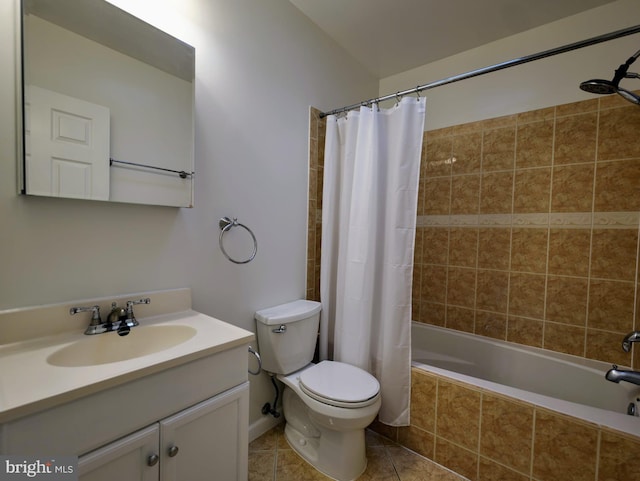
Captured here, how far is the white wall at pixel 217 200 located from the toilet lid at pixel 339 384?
14.9 inches

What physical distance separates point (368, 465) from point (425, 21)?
105 inches

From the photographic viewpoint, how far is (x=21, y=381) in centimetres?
69

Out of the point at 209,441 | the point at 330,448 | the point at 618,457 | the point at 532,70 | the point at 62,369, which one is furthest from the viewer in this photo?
the point at 532,70

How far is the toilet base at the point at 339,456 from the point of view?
138 cm

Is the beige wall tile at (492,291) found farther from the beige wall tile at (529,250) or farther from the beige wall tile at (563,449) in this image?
the beige wall tile at (563,449)

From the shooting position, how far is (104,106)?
1.06 metres

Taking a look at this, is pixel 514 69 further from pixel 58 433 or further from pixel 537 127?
pixel 58 433

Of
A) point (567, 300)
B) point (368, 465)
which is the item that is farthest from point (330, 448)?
point (567, 300)

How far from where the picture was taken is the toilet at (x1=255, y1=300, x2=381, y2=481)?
1322 mm

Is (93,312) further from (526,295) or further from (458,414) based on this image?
(526,295)

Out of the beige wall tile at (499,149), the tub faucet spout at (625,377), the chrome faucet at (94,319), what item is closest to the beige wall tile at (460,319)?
the tub faucet spout at (625,377)

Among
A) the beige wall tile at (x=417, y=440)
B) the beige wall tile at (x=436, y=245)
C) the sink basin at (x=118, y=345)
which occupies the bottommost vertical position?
the beige wall tile at (x=417, y=440)

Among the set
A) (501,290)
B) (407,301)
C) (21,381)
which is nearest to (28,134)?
(21,381)

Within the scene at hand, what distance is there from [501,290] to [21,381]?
248 centimetres
